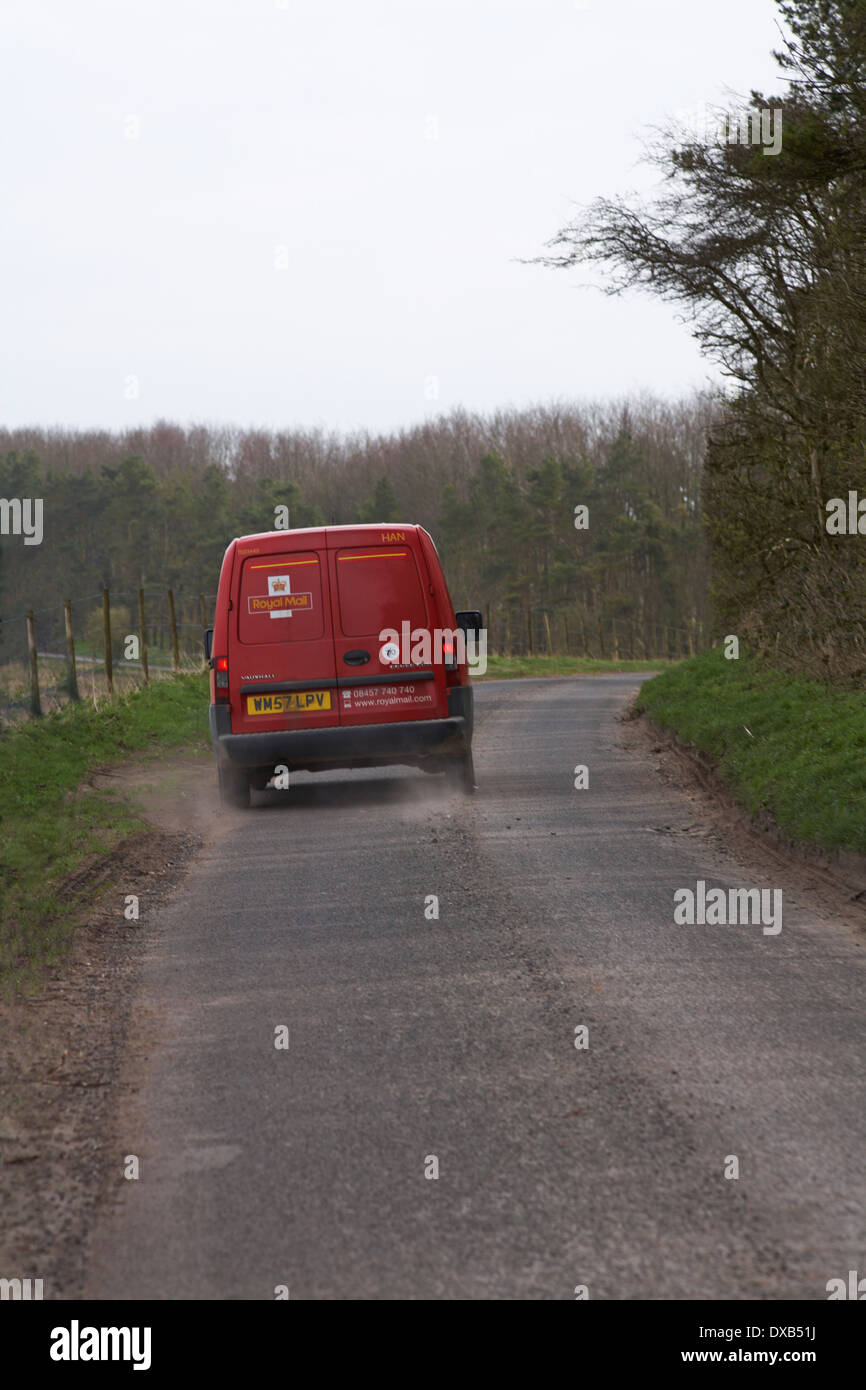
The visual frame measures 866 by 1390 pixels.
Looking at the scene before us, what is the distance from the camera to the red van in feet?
41.1

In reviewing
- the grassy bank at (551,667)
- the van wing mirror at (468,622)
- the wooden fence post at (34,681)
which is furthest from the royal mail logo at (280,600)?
the grassy bank at (551,667)

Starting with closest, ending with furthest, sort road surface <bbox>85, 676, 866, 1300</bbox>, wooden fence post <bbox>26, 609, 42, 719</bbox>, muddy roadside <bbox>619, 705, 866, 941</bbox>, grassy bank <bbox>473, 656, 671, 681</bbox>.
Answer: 1. road surface <bbox>85, 676, 866, 1300</bbox>
2. muddy roadside <bbox>619, 705, 866, 941</bbox>
3. wooden fence post <bbox>26, 609, 42, 719</bbox>
4. grassy bank <bbox>473, 656, 671, 681</bbox>

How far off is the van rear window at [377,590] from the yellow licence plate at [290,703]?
0.61m

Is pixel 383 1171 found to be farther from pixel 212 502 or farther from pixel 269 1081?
pixel 212 502

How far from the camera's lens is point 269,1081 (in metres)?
5.13

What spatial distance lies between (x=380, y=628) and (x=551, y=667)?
33.5 meters

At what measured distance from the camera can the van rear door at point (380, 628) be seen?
1252 centimetres

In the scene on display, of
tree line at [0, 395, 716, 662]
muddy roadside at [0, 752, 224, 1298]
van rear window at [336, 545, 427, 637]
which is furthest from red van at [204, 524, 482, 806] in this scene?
tree line at [0, 395, 716, 662]

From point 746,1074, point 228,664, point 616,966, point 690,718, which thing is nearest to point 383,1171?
point 746,1074

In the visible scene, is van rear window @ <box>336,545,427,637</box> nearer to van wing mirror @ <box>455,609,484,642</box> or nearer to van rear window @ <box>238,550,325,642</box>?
van rear window @ <box>238,550,325,642</box>

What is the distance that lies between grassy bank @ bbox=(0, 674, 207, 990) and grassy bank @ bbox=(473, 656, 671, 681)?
60.8 ft

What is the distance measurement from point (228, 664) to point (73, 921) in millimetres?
4707

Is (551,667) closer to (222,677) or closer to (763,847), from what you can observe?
(222,677)

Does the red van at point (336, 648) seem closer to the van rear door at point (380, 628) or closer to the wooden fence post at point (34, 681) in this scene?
the van rear door at point (380, 628)
